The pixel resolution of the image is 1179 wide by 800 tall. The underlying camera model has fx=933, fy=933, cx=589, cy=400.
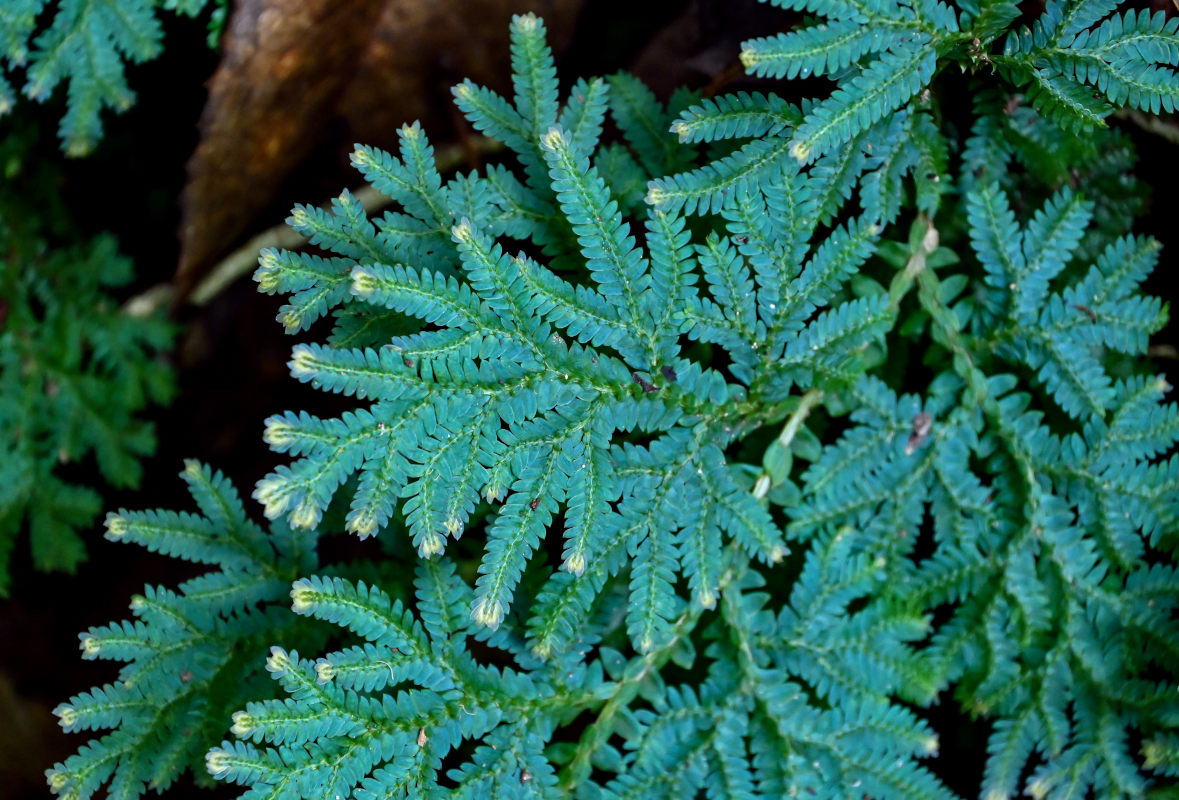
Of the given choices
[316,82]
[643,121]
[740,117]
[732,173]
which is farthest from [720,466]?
[316,82]

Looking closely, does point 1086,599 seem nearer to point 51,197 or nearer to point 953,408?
point 953,408

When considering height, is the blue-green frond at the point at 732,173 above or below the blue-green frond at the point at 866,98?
below

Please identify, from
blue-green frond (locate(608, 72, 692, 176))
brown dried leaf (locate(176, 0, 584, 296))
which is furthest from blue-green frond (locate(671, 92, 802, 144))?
brown dried leaf (locate(176, 0, 584, 296))

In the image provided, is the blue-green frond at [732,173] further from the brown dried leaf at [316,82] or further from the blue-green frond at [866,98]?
the brown dried leaf at [316,82]

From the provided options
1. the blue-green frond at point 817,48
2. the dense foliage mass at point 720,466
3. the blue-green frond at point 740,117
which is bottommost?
the dense foliage mass at point 720,466

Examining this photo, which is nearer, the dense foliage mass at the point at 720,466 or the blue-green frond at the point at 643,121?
the dense foliage mass at the point at 720,466

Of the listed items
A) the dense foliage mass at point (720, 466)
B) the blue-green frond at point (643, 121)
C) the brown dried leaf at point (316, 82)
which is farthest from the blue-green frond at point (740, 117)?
the brown dried leaf at point (316, 82)

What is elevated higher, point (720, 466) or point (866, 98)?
point (866, 98)

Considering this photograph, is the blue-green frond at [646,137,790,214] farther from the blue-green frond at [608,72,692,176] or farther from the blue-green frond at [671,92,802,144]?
the blue-green frond at [608,72,692,176]

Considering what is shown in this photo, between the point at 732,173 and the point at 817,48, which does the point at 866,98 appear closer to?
the point at 817,48

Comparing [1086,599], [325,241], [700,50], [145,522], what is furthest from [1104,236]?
[145,522]
